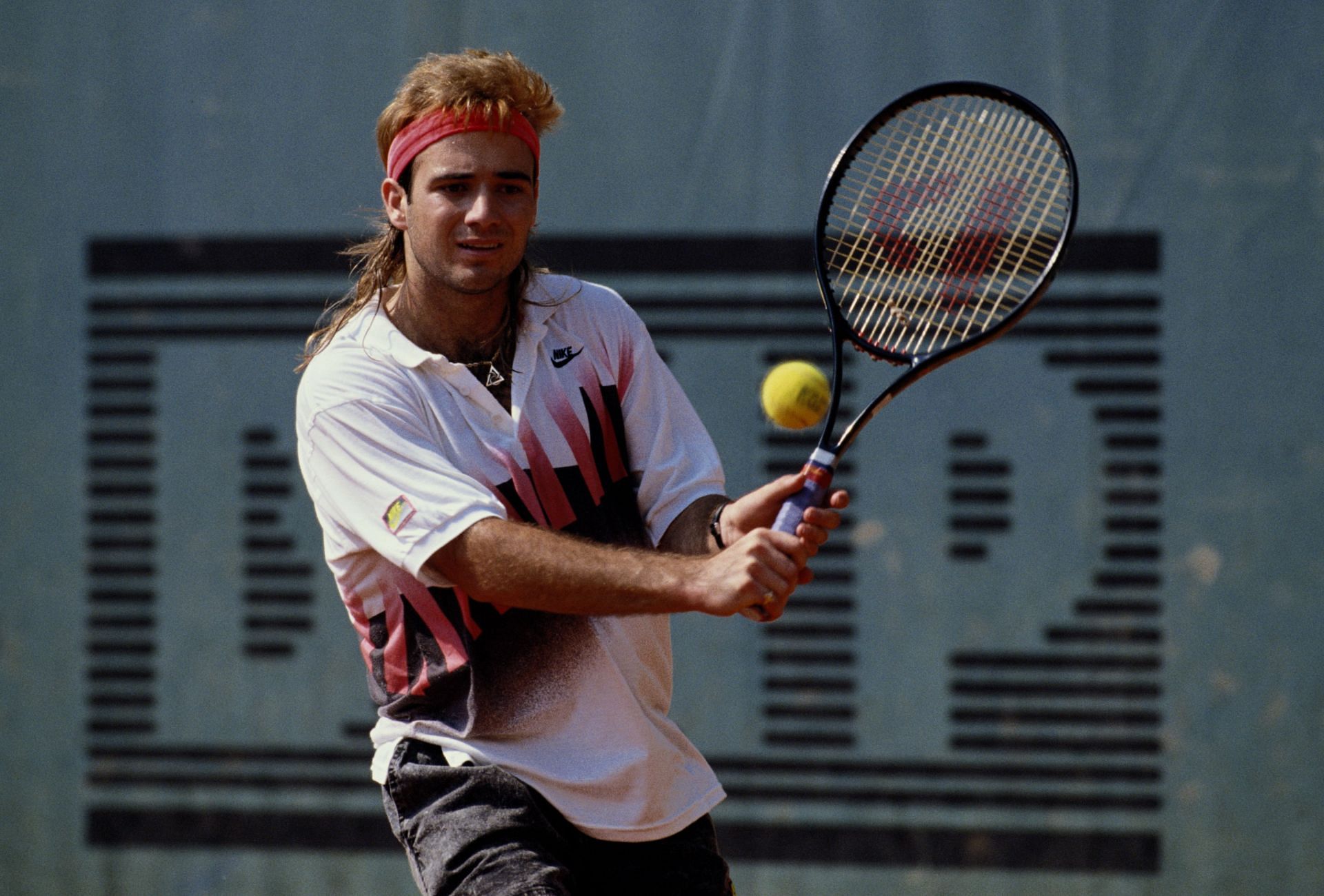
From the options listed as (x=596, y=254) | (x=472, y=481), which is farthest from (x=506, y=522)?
(x=596, y=254)

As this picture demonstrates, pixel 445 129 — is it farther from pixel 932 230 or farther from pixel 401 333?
pixel 932 230

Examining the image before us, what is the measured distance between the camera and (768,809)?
4.90 metres


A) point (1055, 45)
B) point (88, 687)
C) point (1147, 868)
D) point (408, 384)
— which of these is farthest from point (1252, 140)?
point (88, 687)

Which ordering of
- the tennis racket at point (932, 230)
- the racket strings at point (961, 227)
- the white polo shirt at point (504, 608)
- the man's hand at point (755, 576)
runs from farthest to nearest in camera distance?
the racket strings at point (961, 227) < the tennis racket at point (932, 230) < the white polo shirt at point (504, 608) < the man's hand at point (755, 576)

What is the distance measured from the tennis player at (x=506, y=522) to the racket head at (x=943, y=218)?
0.47 meters

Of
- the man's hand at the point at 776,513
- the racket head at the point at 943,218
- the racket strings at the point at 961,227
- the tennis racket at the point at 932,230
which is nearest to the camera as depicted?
the man's hand at the point at 776,513

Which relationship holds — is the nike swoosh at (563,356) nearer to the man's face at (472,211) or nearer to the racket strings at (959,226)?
the man's face at (472,211)

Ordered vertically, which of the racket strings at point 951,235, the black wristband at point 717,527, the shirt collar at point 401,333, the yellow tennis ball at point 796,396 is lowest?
the black wristband at point 717,527

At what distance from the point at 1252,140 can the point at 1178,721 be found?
1.71 metres

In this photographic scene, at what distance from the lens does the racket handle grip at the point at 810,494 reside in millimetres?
2473

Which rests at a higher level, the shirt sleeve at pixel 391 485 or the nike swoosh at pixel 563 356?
the nike swoosh at pixel 563 356

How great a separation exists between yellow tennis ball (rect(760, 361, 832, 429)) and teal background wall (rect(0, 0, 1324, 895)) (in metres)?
2.16

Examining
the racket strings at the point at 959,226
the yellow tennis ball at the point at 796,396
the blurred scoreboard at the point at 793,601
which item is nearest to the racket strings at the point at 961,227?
the racket strings at the point at 959,226

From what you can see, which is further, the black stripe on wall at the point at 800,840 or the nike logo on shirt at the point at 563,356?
the black stripe on wall at the point at 800,840
